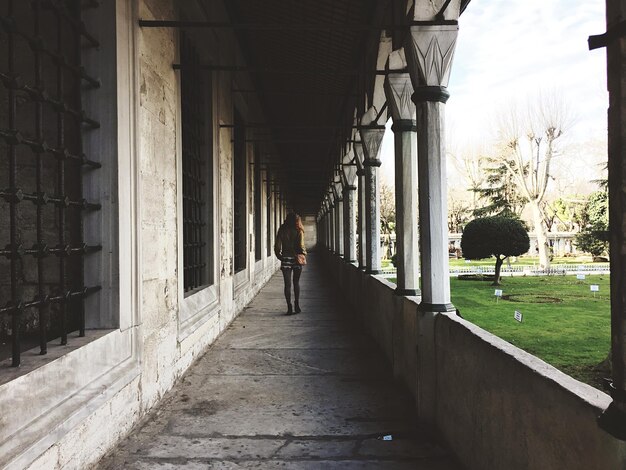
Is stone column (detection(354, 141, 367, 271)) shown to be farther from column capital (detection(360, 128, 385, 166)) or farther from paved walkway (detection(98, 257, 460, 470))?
paved walkway (detection(98, 257, 460, 470))

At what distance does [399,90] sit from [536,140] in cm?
2186

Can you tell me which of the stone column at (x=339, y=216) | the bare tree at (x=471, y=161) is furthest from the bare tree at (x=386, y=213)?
the stone column at (x=339, y=216)

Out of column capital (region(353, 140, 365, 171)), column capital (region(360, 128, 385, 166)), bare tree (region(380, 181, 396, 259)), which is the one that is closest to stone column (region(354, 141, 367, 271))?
column capital (region(353, 140, 365, 171))

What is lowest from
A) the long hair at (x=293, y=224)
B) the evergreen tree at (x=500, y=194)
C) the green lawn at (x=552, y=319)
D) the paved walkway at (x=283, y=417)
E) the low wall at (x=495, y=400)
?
the green lawn at (x=552, y=319)

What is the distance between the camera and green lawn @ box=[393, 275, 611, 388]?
6.77 meters

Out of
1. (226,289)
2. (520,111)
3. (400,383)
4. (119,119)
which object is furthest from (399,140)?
(520,111)

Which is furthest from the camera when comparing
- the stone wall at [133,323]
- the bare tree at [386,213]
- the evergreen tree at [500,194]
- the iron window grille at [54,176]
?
the bare tree at [386,213]

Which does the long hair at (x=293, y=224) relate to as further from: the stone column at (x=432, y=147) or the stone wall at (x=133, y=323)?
the stone column at (x=432, y=147)

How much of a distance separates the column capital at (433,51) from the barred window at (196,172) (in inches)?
107

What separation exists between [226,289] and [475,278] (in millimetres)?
13541

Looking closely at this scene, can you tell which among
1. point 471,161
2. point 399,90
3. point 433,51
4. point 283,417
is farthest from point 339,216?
point 471,161

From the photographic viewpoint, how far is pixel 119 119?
3.19 m

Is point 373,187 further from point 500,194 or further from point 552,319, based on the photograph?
point 500,194

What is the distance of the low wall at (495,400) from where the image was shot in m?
1.65
